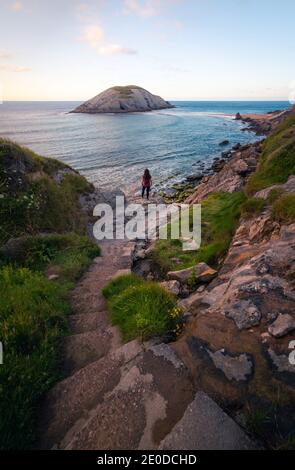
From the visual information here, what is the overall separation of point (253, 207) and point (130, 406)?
8.57 m

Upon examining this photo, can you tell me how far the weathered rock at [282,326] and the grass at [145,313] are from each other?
163cm

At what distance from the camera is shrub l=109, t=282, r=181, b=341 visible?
16.8 ft

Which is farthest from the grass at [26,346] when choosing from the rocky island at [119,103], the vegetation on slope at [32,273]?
the rocky island at [119,103]

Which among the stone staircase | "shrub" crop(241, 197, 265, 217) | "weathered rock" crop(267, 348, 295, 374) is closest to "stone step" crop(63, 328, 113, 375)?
the stone staircase

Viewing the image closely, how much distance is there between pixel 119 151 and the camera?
166 feet

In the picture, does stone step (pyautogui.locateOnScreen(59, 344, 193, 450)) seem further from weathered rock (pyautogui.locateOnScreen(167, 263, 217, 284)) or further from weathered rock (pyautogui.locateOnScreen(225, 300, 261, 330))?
weathered rock (pyautogui.locateOnScreen(167, 263, 217, 284))

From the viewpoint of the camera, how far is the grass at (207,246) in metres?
10.2

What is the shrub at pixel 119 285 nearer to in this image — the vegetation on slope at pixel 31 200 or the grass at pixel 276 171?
the vegetation on slope at pixel 31 200

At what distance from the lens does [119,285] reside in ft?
24.7

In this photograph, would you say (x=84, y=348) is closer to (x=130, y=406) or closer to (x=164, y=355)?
(x=164, y=355)

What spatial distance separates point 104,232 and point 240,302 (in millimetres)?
13497

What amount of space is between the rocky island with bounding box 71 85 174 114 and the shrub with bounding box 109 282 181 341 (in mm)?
168624
